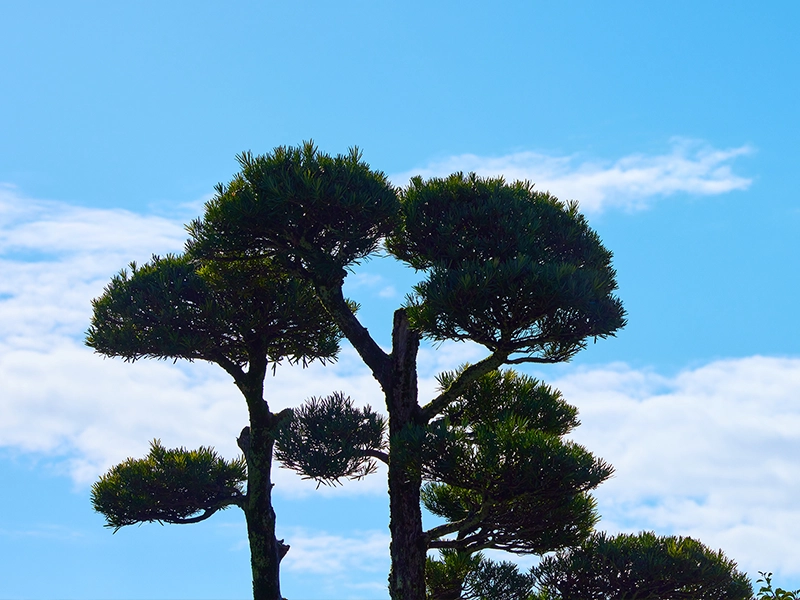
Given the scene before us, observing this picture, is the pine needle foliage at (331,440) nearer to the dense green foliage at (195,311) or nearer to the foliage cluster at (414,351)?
the foliage cluster at (414,351)

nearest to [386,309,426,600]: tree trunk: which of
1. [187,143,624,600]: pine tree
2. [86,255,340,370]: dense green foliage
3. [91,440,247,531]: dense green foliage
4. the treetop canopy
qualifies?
[187,143,624,600]: pine tree

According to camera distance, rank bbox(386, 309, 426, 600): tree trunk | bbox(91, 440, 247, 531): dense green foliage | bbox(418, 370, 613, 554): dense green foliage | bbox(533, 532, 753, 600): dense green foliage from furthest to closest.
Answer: bbox(91, 440, 247, 531): dense green foliage, bbox(533, 532, 753, 600): dense green foliage, bbox(386, 309, 426, 600): tree trunk, bbox(418, 370, 613, 554): dense green foliage

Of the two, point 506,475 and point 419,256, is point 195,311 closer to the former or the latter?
point 419,256

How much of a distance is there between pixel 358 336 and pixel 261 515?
12.9 feet

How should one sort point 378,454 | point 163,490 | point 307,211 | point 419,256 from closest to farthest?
point 307,211 < point 419,256 < point 378,454 < point 163,490

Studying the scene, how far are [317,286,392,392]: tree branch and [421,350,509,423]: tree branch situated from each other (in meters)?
0.62

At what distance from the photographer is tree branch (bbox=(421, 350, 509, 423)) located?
11.1 metres

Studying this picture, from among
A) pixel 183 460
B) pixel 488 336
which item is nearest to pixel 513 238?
pixel 488 336

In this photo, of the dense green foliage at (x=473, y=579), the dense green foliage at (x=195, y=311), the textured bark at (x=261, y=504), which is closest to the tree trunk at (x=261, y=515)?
the textured bark at (x=261, y=504)

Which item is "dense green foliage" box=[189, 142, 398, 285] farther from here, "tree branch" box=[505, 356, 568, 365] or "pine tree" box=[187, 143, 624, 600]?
"tree branch" box=[505, 356, 568, 365]

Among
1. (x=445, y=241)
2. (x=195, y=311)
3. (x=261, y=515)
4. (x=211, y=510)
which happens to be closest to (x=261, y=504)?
(x=261, y=515)

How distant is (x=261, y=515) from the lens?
1416 centimetres

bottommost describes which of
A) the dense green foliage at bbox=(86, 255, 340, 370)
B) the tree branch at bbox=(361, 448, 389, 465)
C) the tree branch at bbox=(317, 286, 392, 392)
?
the tree branch at bbox=(361, 448, 389, 465)

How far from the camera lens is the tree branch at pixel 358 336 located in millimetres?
11711
